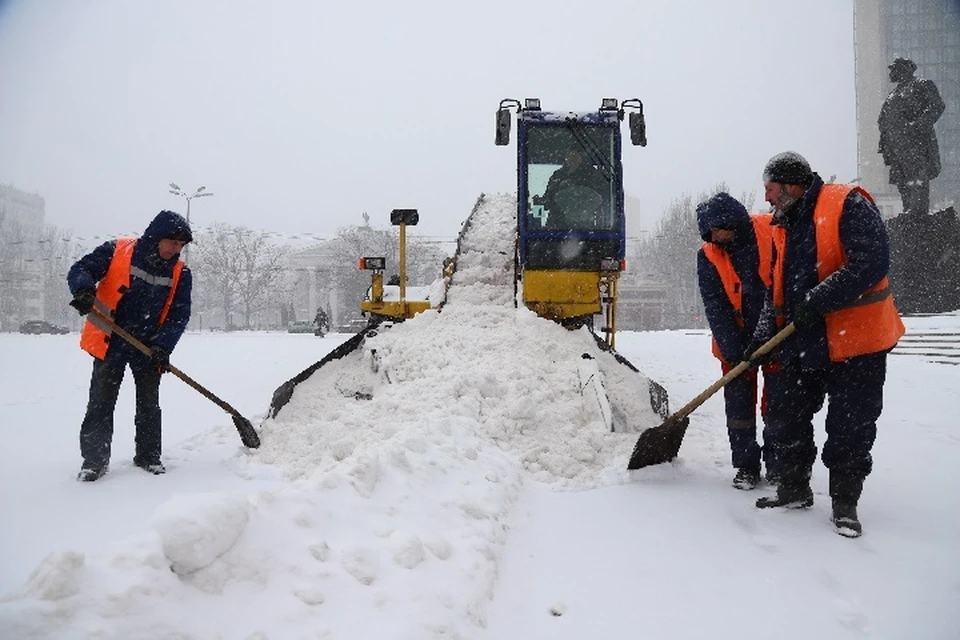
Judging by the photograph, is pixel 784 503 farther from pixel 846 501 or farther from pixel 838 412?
pixel 838 412

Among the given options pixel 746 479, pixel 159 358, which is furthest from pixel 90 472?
pixel 746 479

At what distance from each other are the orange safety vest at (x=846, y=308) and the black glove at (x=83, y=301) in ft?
13.6

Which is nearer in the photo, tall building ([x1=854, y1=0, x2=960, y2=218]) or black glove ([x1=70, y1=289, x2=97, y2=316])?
tall building ([x1=854, y1=0, x2=960, y2=218])

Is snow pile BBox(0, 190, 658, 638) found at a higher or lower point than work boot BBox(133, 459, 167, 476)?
higher

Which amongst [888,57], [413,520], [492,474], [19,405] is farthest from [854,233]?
[888,57]

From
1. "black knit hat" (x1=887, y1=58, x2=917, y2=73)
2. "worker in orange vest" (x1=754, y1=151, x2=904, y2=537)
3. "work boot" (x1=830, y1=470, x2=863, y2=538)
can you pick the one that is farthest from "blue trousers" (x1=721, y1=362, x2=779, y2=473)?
"black knit hat" (x1=887, y1=58, x2=917, y2=73)

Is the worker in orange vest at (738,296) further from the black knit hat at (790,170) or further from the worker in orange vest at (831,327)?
the black knit hat at (790,170)

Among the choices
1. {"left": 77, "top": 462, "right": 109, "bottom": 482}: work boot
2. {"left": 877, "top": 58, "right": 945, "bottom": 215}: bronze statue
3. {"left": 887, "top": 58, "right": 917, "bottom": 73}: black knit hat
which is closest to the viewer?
{"left": 77, "top": 462, "right": 109, "bottom": 482}: work boot

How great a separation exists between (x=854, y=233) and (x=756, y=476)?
1.49 m

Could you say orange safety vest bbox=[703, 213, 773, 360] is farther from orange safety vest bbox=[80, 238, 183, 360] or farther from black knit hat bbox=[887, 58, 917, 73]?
black knit hat bbox=[887, 58, 917, 73]

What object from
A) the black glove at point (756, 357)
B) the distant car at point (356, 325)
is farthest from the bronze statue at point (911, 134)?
the black glove at point (756, 357)

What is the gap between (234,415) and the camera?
4336 mm

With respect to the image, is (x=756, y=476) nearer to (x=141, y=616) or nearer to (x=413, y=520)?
(x=413, y=520)

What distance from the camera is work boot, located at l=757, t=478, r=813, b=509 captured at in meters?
3.03
